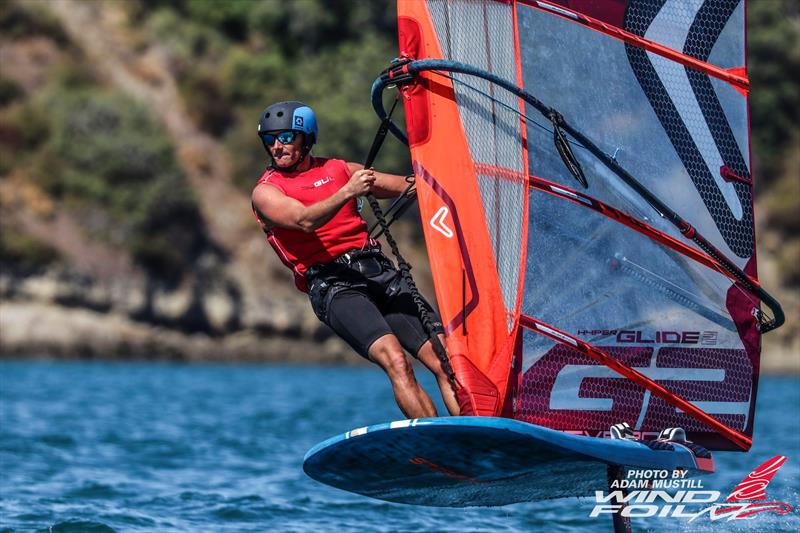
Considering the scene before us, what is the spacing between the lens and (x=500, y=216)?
7.40 metres

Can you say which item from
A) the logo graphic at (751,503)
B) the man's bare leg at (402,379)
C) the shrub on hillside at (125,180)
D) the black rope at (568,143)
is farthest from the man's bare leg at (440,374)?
the shrub on hillside at (125,180)

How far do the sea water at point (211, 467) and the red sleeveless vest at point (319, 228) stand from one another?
7.00 feet

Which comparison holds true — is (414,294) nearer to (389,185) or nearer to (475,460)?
(389,185)

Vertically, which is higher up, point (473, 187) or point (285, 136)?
point (285, 136)

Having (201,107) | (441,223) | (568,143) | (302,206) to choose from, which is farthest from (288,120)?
(201,107)

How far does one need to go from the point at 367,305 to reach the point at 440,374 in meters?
0.61

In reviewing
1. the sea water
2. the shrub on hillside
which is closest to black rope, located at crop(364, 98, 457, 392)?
the sea water

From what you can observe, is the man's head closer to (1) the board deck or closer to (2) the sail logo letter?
(2) the sail logo letter

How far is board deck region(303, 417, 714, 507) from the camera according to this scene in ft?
21.1

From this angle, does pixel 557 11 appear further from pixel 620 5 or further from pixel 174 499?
pixel 174 499

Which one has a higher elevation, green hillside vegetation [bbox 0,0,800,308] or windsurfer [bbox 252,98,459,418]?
green hillside vegetation [bbox 0,0,800,308]

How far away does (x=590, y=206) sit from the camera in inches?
298

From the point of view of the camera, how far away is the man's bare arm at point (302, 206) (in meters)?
7.08

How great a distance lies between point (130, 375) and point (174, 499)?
1954cm
